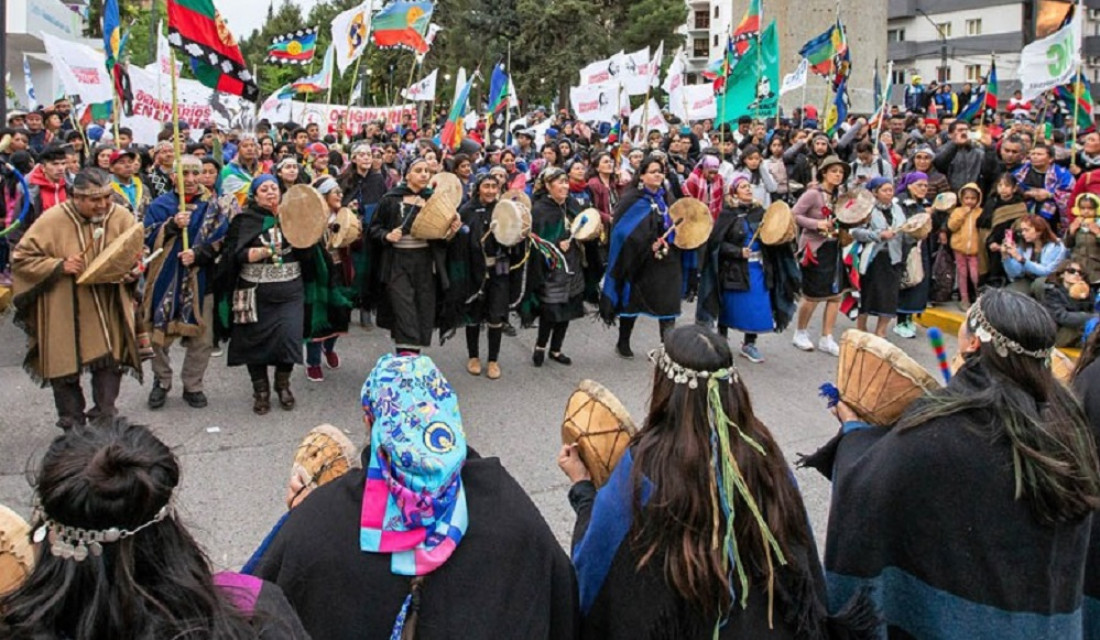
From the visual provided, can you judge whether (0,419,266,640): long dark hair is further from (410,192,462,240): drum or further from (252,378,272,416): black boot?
(410,192,462,240): drum

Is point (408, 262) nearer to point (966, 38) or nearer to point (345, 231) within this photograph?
point (345, 231)

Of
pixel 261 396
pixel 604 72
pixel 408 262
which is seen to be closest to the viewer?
pixel 261 396

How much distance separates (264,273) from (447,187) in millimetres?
1611

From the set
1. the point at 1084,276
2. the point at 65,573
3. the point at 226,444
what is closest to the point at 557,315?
the point at 226,444

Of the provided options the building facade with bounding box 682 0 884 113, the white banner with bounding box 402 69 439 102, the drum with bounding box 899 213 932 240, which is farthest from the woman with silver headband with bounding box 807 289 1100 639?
the building facade with bounding box 682 0 884 113

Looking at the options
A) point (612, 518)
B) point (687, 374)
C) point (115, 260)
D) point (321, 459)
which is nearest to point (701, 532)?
point (612, 518)

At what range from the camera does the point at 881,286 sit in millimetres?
9750

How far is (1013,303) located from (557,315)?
6.32 meters

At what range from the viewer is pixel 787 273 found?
9273 millimetres

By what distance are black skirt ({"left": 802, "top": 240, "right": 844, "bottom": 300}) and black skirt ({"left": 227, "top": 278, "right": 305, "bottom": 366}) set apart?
4.86 m

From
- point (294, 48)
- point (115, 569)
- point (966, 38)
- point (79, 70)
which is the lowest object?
point (115, 569)

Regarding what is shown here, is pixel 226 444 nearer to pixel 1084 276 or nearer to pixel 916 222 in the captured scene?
pixel 916 222

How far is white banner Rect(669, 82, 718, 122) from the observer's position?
18.6m

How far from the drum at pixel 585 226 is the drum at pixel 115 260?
4006 mm
